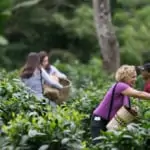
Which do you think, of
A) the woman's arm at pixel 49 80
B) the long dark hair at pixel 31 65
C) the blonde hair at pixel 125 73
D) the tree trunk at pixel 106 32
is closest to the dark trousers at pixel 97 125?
the blonde hair at pixel 125 73

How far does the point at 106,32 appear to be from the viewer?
52.1ft

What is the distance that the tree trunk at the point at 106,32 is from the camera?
15.7 m

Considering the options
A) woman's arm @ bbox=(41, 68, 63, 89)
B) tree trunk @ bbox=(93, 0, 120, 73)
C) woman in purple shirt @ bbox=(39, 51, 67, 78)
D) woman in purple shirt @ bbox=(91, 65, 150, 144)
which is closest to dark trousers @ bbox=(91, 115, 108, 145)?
woman in purple shirt @ bbox=(91, 65, 150, 144)

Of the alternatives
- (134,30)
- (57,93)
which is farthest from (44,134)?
(134,30)

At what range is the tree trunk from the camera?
1572 centimetres

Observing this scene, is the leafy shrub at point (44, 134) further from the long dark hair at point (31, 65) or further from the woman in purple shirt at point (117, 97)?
the long dark hair at point (31, 65)

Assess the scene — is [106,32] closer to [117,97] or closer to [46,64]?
[46,64]

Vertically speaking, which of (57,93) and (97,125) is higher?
(57,93)

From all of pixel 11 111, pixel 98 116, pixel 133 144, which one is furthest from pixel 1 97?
pixel 133 144

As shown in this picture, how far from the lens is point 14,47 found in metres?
29.1

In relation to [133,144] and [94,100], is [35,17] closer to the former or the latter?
[94,100]

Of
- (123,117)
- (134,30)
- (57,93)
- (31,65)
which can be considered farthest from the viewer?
(134,30)

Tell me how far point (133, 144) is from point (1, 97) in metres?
2.97

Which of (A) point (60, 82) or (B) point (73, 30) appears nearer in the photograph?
(A) point (60, 82)
